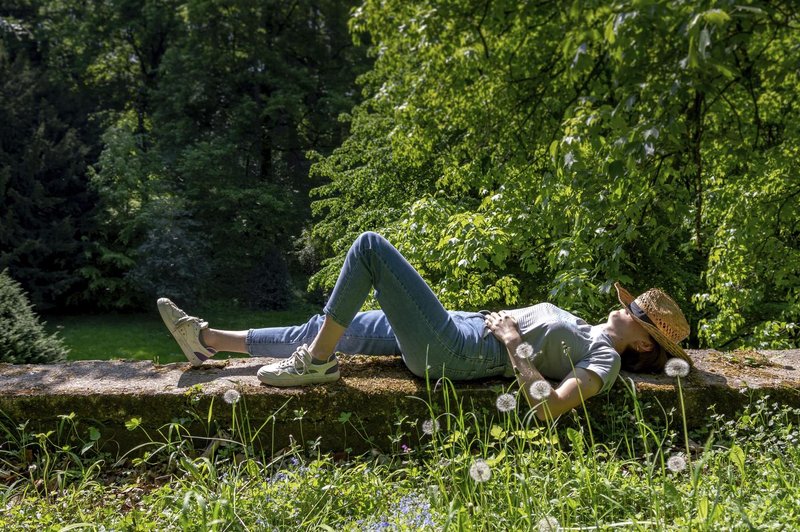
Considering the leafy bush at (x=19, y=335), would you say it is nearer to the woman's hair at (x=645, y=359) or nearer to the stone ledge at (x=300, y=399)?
the stone ledge at (x=300, y=399)

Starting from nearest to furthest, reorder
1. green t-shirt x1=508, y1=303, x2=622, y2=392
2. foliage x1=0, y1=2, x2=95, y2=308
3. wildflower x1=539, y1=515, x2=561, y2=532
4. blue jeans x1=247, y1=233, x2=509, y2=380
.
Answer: wildflower x1=539, y1=515, x2=561, y2=532 → green t-shirt x1=508, y1=303, x2=622, y2=392 → blue jeans x1=247, y1=233, x2=509, y2=380 → foliage x1=0, y1=2, x2=95, y2=308

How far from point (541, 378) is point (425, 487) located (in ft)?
2.41

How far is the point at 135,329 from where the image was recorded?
14.4m

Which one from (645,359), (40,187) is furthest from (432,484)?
(40,187)

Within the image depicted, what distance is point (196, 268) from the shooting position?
49.8ft

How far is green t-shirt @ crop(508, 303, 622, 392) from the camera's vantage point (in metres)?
2.92

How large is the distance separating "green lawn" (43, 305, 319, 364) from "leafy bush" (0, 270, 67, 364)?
229 inches

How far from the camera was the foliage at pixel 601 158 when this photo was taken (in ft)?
11.1

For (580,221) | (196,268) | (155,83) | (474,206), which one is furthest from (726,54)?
(155,83)

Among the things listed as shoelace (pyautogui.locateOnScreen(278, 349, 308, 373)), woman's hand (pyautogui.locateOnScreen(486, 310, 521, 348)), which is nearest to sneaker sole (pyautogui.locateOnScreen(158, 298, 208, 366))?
shoelace (pyautogui.locateOnScreen(278, 349, 308, 373))

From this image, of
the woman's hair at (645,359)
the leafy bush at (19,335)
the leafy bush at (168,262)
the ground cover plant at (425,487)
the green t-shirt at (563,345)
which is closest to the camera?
the ground cover plant at (425,487)

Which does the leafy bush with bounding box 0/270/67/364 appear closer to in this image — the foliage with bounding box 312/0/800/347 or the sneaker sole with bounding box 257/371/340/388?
the sneaker sole with bounding box 257/371/340/388

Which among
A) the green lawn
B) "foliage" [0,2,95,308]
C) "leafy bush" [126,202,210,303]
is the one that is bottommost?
the green lawn

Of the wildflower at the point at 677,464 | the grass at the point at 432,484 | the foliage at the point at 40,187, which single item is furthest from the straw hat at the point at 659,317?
the foliage at the point at 40,187
